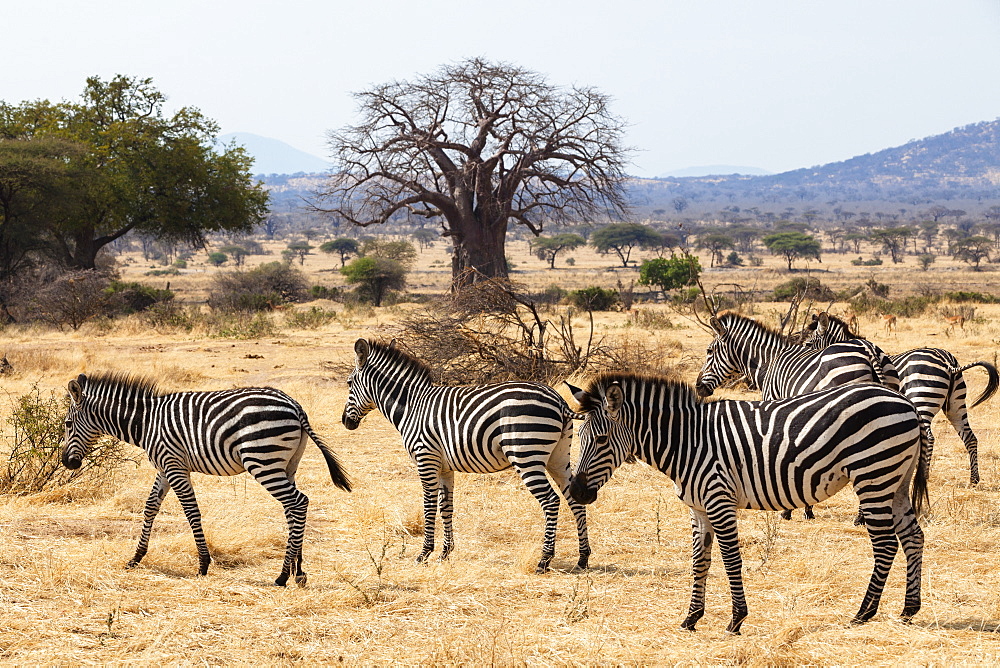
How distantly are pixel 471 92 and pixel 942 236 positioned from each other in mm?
77311

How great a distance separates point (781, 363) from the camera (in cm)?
859

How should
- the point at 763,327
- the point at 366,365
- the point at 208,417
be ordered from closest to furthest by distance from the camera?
1. the point at 208,417
2. the point at 366,365
3. the point at 763,327

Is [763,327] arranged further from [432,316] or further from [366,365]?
[432,316]

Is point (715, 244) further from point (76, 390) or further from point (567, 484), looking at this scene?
point (76, 390)

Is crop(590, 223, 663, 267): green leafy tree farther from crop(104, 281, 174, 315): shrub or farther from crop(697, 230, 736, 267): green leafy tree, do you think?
crop(104, 281, 174, 315): shrub

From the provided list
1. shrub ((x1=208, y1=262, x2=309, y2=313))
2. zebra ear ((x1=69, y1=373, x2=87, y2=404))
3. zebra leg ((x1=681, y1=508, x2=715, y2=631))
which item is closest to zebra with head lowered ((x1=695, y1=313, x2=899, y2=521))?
zebra leg ((x1=681, y1=508, x2=715, y2=631))

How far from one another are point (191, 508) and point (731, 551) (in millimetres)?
3769

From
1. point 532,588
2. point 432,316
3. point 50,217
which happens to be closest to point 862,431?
point 532,588

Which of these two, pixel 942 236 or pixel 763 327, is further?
pixel 942 236

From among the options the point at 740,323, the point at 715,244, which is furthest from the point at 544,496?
the point at 715,244

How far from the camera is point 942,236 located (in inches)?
3718

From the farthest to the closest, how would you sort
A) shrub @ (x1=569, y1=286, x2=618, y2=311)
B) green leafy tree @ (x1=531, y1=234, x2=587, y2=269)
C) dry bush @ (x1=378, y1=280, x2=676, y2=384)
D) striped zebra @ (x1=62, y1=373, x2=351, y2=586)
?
1. green leafy tree @ (x1=531, y1=234, x2=587, y2=269)
2. shrub @ (x1=569, y1=286, x2=618, y2=311)
3. dry bush @ (x1=378, y1=280, x2=676, y2=384)
4. striped zebra @ (x1=62, y1=373, x2=351, y2=586)

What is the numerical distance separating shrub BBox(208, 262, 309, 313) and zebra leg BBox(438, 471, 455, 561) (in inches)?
956

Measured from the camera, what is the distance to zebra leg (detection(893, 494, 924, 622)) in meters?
5.24
